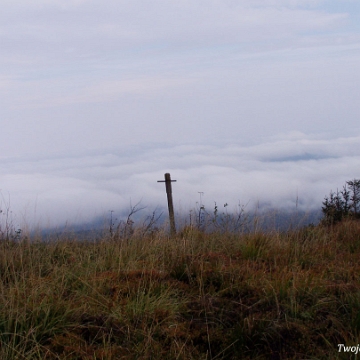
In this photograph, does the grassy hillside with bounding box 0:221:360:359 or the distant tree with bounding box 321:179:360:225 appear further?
the distant tree with bounding box 321:179:360:225

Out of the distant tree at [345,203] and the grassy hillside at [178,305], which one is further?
the distant tree at [345,203]

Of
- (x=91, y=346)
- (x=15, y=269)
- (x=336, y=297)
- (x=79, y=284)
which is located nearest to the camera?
(x=91, y=346)

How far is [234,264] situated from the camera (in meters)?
6.84

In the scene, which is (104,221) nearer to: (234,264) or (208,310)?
(234,264)

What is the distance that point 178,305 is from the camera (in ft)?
17.8

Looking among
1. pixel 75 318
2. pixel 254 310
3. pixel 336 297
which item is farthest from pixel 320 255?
pixel 75 318

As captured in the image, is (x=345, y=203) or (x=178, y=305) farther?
(x=345, y=203)

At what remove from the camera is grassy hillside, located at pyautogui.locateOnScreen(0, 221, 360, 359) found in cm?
455

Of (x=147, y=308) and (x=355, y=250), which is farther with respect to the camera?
(x=355, y=250)

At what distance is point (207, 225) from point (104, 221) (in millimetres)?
1699

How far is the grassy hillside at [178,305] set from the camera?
455 cm

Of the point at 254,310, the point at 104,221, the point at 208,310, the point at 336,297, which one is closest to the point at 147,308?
the point at 208,310

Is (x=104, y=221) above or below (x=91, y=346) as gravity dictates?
above

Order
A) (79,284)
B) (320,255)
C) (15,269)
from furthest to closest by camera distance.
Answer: (320,255)
(15,269)
(79,284)
